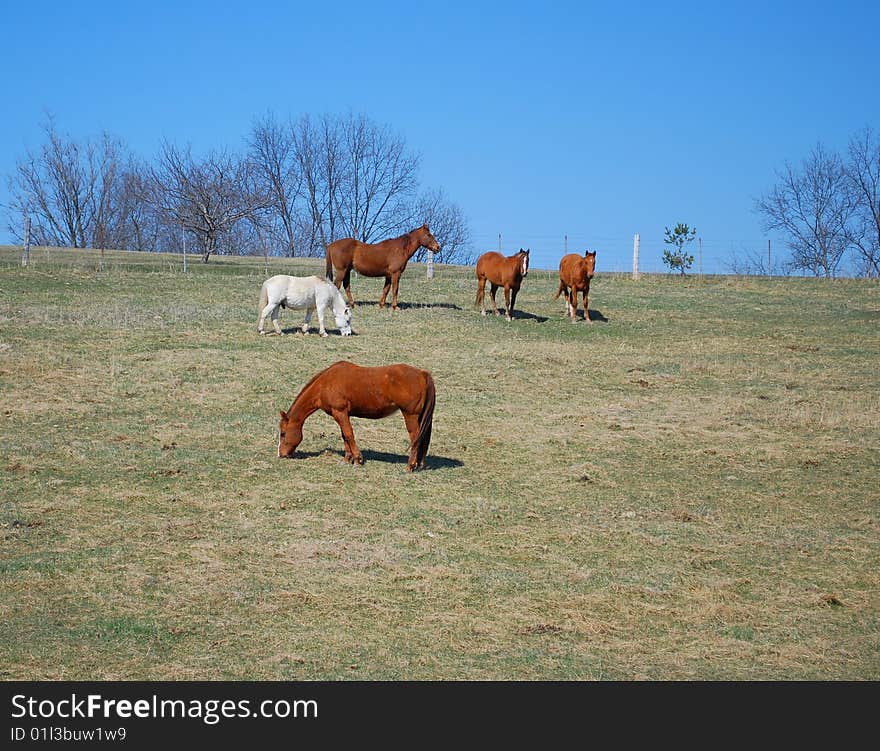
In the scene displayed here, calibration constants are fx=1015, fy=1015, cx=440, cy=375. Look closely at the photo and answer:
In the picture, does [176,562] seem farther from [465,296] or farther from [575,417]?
[465,296]

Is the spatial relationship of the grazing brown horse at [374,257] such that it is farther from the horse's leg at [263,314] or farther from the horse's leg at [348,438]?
the horse's leg at [348,438]

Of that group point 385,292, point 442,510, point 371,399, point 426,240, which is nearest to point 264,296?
point 385,292

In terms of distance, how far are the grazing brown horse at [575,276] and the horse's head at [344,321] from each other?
21.2 ft

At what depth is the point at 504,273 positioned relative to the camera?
24.8 m

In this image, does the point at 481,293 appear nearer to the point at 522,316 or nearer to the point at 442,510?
the point at 522,316

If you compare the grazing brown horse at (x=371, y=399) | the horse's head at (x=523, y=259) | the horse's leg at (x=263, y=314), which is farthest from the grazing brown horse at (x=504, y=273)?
the grazing brown horse at (x=371, y=399)

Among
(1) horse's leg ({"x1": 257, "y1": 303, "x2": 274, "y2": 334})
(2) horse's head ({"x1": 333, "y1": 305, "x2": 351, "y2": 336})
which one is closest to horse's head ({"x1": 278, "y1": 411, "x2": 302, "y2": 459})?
(1) horse's leg ({"x1": 257, "y1": 303, "x2": 274, "y2": 334})

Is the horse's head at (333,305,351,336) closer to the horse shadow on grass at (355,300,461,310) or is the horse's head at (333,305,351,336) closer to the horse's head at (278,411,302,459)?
the horse shadow on grass at (355,300,461,310)

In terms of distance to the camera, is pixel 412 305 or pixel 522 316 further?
pixel 412 305

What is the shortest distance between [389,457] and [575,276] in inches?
505

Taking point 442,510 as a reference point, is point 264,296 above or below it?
above

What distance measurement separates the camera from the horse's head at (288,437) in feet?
42.2

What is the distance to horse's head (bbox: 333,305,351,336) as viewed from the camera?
70.3 ft
